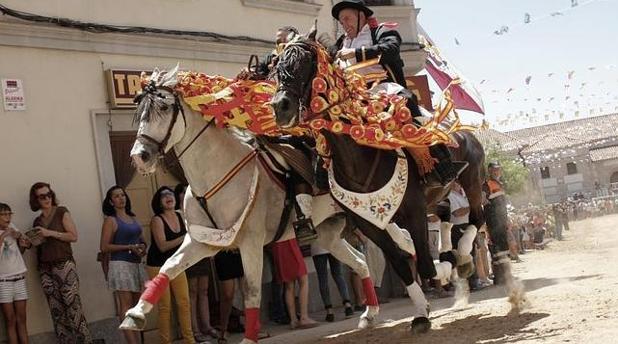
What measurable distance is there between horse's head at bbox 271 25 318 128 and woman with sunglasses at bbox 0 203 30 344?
375 centimetres

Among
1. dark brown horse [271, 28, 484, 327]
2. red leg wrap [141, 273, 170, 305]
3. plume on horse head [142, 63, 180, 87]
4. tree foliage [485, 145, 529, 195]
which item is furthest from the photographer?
tree foliage [485, 145, 529, 195]

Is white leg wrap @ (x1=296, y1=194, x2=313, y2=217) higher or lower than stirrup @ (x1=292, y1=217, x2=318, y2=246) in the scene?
higher

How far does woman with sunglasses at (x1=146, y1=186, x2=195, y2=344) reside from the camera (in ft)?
28.9

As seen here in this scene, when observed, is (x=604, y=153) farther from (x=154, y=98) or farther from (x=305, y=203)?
(x=154, y=98)

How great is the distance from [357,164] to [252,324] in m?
1.60

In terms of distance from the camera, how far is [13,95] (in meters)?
9.04

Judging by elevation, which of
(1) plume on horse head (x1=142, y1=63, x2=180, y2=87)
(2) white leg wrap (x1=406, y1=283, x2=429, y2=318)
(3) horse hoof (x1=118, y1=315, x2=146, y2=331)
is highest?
(1) plume on horse head (x1=142, y1=63, x2=180, y2=87)

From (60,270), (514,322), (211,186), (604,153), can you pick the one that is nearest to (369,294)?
(514,322)

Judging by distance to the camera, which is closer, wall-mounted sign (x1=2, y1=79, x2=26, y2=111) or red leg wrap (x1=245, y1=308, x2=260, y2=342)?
red leg wrap (x1=245, y1=308, x2=260, y2=342)

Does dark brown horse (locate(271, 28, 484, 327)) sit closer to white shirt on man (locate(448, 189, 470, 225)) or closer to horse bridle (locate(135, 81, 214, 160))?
horse bridle (locate(135, 81, 214, 160))

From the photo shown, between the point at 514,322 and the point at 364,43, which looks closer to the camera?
the point at 514,322

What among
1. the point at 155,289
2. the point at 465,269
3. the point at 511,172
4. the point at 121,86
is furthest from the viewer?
the point at 511,172

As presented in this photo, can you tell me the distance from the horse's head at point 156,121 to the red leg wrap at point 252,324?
4.80ft

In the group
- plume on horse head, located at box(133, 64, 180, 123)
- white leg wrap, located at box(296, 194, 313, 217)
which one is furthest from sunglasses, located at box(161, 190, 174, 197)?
white leg wrap, located at box(296, 194, 313, 217)
